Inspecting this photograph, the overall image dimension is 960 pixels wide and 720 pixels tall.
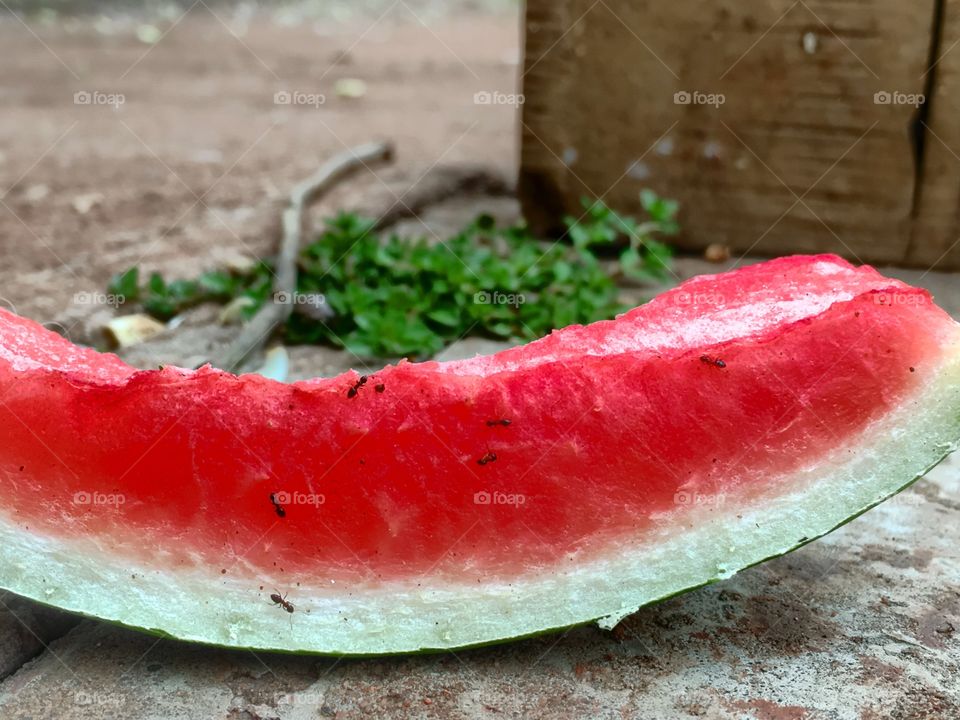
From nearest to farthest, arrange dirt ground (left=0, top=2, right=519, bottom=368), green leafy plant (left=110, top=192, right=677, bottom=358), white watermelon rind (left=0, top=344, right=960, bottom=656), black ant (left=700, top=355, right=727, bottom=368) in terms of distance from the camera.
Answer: white watermelon rind (left=0, top=344, right=960, bottom=656) < black ant (left=700, top=355, right=727, bottom=368) < green leafy plant (left=110, top=192, right=677, bottom=358) < dirt ground (left=0, top=2, right=519, bottom=368)

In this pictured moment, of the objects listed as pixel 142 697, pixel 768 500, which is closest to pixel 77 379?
pixel 142 697

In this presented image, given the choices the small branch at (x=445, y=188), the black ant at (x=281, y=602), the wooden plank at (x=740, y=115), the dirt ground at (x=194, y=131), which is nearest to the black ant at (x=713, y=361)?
the black ant at (x=281, y=602)

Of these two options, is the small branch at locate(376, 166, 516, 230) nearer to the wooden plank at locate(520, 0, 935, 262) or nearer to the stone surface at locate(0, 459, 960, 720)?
the wooden plank at locate(520, 0, 935, 262)

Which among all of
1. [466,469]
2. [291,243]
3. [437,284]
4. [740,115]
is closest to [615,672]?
[466,469]

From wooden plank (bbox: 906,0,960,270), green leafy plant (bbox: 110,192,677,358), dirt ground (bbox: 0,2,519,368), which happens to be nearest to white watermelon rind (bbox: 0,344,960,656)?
green leafy plant (bbox: 110,192,677,358)

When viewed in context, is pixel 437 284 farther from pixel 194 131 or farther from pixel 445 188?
pixel 194 131

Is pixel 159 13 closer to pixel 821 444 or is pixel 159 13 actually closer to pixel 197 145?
pixel 197 145
